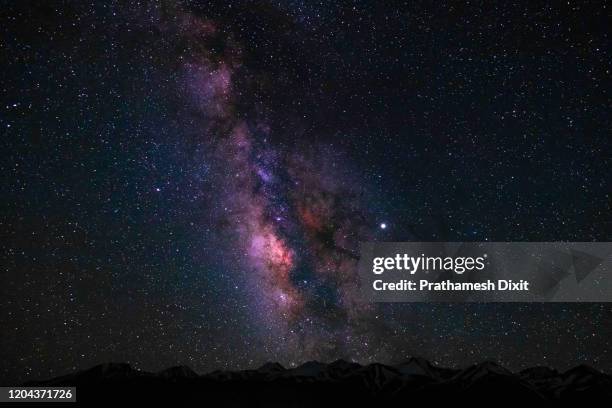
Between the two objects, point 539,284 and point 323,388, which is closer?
point 323,388

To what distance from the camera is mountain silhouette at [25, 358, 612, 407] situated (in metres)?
4.11

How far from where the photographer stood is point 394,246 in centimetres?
711

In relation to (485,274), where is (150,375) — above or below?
below

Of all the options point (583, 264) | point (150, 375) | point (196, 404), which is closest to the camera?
point (196, 404)

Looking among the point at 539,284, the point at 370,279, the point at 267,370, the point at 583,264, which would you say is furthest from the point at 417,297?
the point at 267,370

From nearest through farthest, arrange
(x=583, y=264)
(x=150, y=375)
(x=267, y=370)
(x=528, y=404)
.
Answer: (x=528, y=404) → (x=150, y=375) → (x=267, y=370) → (x=583, y=264)

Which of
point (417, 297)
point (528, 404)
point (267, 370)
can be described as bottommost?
point (528, 404)

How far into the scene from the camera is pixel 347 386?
4402 millimetres

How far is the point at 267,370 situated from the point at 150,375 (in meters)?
0.99

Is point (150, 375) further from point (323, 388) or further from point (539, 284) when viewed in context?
point (539, 284)

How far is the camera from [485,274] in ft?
23.1

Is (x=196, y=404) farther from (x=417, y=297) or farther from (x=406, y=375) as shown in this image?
(x=417, y=297)

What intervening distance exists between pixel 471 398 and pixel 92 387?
2884 mm

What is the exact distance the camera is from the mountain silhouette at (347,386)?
13.5ft
